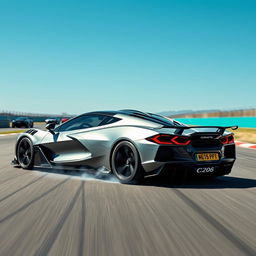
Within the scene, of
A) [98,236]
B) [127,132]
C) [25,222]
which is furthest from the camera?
[127,132]

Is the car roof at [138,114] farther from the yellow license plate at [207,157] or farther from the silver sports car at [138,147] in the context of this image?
the yellow license plate at [207,157]

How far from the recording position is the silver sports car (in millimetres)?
5660

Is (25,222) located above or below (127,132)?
below

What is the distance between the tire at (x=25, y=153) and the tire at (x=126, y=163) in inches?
88.2

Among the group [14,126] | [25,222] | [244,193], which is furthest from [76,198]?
[14,126]

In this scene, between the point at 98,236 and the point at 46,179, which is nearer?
the point at 98,236

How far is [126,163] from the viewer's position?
6109 millimetres

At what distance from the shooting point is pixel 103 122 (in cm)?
666

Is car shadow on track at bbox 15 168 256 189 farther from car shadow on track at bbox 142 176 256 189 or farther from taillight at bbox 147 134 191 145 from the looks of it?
taillight at bbox 147 134 191 145

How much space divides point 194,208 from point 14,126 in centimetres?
3743

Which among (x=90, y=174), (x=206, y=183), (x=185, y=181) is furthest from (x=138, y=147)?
(x=90, y=174)

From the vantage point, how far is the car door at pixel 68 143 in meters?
6.79

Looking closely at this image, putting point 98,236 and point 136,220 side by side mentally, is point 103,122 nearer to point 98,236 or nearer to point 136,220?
point 136,220

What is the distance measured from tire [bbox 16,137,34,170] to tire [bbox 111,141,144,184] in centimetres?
224
